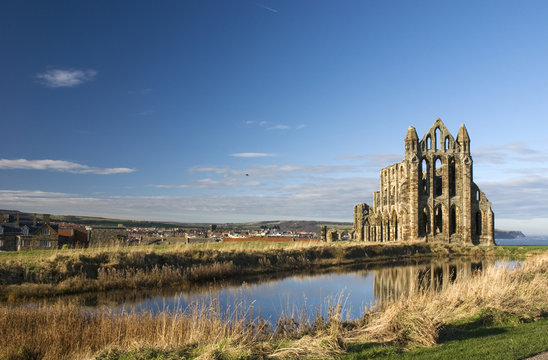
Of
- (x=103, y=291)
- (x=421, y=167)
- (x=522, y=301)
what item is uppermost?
(x=421, y=167)

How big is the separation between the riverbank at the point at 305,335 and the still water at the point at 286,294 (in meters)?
1.53

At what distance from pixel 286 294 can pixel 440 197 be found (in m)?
41.6

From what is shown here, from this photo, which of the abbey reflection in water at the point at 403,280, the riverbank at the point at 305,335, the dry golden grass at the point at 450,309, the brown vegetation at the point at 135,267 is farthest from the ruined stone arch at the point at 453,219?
the riverbank at the point at 305,335

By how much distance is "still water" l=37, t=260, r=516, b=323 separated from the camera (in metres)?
14.9

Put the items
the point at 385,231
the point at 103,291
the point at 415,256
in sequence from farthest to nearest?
the point at 385,231 → the point at 415,256 → the point at 103,291

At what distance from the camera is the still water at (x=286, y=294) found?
1487 cm

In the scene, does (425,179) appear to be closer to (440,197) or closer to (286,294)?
(440,197)

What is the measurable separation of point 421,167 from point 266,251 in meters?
31.8

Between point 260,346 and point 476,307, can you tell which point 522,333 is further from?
point 260,346

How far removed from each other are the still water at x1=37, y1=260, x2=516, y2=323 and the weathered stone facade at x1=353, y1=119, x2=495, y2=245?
26.5 m

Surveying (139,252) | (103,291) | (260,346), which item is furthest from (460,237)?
(260,346)

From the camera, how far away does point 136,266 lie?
74.7 feet

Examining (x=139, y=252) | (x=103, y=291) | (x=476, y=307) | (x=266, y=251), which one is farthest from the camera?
(x=266, y=251)

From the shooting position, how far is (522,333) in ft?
32.0
